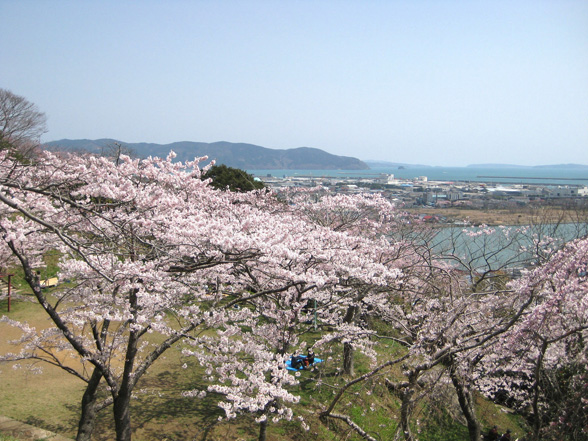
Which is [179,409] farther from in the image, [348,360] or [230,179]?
[230,179]

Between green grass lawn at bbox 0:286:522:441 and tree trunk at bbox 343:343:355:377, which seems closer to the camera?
green grass lawn at bbox 0:286:522:441

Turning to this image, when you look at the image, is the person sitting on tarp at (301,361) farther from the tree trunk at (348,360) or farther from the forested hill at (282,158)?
the forested hill at (282,158)

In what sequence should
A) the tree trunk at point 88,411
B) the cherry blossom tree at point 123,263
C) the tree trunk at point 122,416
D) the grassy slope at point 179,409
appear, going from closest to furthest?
the cherry blossom tree at point 123,263, the tree trunk at point 122,416, the tree trunk at point 88,411, the grassy slope at point 179,409

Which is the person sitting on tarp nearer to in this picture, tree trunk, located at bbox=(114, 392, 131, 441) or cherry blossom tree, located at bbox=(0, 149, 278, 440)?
cherry blossom tree, located at bbox=(0, 149, 278, 440)

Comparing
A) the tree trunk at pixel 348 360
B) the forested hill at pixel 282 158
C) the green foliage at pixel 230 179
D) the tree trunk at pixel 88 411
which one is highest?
the forested hill at pixel 282 158

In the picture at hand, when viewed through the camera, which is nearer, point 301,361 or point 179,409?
point 179,409

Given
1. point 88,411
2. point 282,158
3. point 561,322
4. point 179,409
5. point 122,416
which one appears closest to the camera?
point 561,322

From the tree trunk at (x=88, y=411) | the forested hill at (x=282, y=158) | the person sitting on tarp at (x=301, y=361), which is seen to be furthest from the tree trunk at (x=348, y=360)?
the forested hill at (x=282, y=158)

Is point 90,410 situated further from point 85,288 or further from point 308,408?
point 308,408

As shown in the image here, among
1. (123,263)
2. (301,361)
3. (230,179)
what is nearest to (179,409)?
(301,361)

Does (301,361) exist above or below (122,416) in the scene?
below

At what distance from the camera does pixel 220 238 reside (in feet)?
15.1

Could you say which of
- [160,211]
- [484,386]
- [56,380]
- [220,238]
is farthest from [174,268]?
[484,386]

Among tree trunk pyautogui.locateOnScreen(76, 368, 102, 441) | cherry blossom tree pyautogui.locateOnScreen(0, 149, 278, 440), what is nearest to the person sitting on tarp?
cherry blossom tree pyautogui.locateOnScreen(0, 149, 278, 440)
